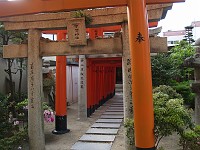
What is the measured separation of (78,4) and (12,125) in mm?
4335

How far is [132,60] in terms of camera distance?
14.0 feet

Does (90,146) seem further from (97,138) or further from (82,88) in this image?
(82,88)

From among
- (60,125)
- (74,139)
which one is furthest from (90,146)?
(60,125)

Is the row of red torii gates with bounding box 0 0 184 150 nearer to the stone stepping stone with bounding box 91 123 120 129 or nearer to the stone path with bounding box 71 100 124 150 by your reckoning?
the stone path with bounding box 71 100 124 150

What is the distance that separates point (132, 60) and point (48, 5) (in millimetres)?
2266

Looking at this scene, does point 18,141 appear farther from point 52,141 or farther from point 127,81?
point 127,81

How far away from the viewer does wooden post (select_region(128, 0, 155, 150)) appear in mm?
4172

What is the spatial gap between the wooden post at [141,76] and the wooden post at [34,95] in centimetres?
338

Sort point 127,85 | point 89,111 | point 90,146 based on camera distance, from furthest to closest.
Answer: point 89,111 < point 90,146 < point 127,85

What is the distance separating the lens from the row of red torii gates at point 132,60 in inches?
165

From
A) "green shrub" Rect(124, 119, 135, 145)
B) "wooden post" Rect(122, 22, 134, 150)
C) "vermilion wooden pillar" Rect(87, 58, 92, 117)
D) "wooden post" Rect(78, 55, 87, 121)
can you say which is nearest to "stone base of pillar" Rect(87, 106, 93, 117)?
"vermilion wooden pillar" Rect(87, 58, 92, 117)

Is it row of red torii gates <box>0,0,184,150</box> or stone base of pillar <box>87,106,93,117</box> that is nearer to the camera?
row of red torii gates <box>0,0,184,150</box>

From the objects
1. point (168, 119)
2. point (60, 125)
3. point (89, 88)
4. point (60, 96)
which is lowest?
point (60, 125)

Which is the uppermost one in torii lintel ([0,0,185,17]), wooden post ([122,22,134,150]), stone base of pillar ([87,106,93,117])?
torii lintel ([0,0,185,17])
